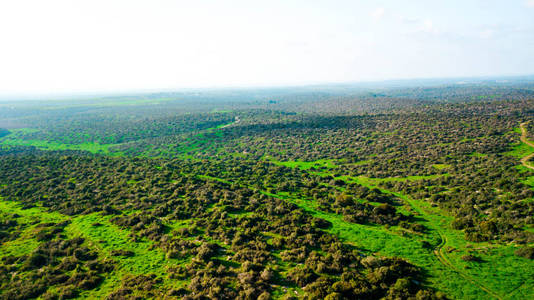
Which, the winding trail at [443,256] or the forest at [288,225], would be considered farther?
Answer: the forest at [288,225]

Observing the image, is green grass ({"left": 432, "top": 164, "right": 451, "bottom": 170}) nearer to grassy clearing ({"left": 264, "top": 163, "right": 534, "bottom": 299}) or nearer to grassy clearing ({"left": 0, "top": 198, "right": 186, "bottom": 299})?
grassy clearing ({"left": 264, "top": 163, "right": 534, "bottom": 299})

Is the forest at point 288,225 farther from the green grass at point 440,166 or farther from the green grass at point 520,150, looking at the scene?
the green grass at point 440,166

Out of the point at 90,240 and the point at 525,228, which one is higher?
the point at 525,228

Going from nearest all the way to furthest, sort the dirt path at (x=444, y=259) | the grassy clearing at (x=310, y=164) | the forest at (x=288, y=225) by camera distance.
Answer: the dirt path at (x=444, y=259), the forest at (x=288, y=225), the grassy clearing at (x=310, y=164)

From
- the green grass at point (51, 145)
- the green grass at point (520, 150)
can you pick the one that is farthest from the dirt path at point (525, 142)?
the green grass at point (51, 145)

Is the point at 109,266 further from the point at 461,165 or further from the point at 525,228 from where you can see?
the point at 461,165

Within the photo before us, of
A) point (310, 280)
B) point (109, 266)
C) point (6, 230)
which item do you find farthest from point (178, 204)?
point (310, 280)

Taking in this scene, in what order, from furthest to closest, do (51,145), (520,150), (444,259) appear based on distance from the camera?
1. (51,145)
2. (520,150)
3. (444,259)

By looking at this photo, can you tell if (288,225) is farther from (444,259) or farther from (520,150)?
(520,150)

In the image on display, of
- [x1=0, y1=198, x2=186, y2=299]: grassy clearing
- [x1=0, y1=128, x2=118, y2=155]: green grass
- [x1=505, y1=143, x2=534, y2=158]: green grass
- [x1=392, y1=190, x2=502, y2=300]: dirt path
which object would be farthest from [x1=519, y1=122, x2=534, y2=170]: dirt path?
[x1=0, y1=128, x2=118, y2=155]: green grass

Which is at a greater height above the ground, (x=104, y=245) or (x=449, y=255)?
(x=449, y=255)

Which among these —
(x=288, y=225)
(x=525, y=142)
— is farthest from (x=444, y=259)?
(x=525, y=142)
